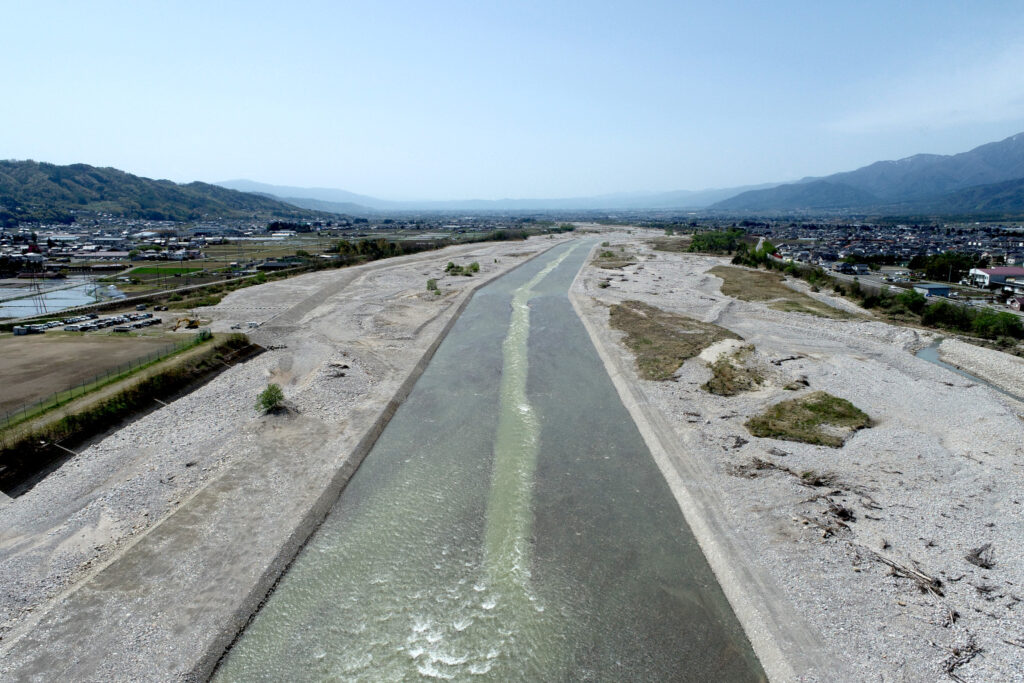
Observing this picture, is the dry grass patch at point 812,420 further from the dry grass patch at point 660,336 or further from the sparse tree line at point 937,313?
the sparse tree line at point 937,313

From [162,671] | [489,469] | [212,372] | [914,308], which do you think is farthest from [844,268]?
[162,671]

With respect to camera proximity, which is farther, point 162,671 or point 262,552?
point 262,552

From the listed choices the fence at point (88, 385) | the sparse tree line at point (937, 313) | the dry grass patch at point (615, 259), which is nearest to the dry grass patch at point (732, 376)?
the sparse tree line at point (937, 313)

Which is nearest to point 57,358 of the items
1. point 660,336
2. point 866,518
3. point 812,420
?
point 660,336

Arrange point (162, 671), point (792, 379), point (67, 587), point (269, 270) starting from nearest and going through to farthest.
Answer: point (162, 671) < point (67, 587) < point (792, 379) < point (269, 270)

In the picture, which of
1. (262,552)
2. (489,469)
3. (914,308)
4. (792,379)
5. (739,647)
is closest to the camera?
(739,647)

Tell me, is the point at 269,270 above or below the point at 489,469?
above

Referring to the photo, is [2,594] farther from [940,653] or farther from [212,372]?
[940,653]
